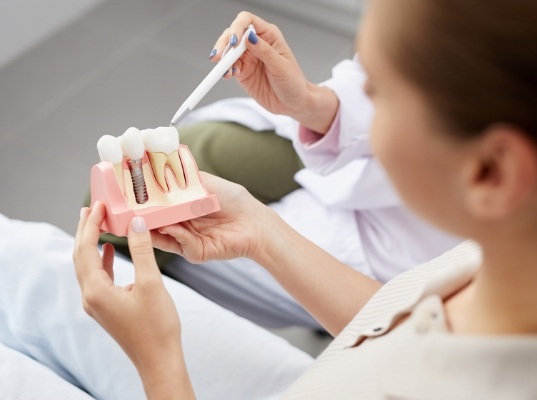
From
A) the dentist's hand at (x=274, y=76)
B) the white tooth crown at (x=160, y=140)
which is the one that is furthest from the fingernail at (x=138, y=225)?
the dentist's hand at (x=274, y=76)

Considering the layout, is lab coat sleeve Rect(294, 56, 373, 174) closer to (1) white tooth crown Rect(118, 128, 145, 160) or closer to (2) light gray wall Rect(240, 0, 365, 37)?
(1) white tooth crown Rect(118, 128, 145, 160)

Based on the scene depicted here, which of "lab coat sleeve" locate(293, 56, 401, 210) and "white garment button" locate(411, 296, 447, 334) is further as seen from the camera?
"lab coat sleeve" locate(293, 56, 401, 210)

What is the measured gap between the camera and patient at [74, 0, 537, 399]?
1.48 feet

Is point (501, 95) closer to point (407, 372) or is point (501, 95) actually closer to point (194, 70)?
point (407, 372)

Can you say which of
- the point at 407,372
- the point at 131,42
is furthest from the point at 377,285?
the point at 131,42

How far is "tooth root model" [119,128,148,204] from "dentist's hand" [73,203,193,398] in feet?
0.46

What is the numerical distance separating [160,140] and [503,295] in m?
0.48

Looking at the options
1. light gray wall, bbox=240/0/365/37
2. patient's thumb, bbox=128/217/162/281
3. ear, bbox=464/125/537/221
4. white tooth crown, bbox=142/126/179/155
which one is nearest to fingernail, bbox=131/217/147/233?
patient's thumb, bbox=128/217/162/281

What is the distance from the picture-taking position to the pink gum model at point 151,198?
0.86m

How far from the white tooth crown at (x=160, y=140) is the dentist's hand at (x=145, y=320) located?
181 mm

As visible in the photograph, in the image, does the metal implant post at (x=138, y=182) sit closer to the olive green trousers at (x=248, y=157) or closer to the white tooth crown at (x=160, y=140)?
the white tooth crown at (x=160, y=140)

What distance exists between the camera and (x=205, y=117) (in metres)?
1.52

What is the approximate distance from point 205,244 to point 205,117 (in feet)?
2.10

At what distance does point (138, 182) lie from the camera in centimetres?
90
